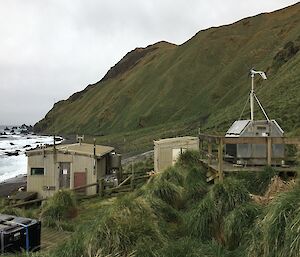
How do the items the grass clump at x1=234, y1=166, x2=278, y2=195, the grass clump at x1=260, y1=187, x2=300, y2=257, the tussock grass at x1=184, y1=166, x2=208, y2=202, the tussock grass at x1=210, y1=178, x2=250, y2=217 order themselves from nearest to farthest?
the grass clump at x1=260, y1=187, x2=300, y2=257 < the tussock grass at x1=210, y1=178, x2=250, y2=217 < the grass clump at x1=234, y1=166, x2=278, y2=195 < the tussock grass at x1=184, y1=166, x2=208, y2=202

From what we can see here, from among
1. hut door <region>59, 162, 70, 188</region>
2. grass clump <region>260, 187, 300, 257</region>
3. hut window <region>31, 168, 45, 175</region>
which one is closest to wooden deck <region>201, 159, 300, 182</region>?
grass clump <region>260, 187, 300, 257</region>

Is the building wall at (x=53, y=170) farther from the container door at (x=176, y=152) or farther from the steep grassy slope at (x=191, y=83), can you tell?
the steep grassy slope at (x=191, y=83)

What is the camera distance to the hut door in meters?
23.1

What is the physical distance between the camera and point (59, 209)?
14586mm

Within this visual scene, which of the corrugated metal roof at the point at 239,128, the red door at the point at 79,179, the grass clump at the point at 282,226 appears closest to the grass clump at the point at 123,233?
the grass clump at the point at 282,226

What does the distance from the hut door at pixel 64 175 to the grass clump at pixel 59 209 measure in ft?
24.9

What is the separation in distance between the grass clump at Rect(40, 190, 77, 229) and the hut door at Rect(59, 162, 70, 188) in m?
7.59

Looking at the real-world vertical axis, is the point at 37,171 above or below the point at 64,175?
above

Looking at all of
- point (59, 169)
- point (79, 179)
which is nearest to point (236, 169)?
point (79, 179)

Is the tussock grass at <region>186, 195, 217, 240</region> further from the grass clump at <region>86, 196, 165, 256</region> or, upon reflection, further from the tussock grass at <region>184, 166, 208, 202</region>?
the tussock grass at <region>184, 166, 208, 202</region>

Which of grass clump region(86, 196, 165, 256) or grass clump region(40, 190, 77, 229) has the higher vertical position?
grass clump region(86, 196, 165, 256)

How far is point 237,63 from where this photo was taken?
117250mm

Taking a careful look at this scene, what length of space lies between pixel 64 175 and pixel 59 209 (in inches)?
346

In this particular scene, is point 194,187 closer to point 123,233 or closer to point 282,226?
point 123,233
